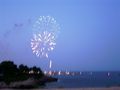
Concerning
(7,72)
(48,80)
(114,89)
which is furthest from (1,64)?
(114,89)

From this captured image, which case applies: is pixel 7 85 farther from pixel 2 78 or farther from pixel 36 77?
pixel 36 77

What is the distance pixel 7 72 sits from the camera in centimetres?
9844

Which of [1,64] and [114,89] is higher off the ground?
[1,64]

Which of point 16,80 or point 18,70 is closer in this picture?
point 16,80

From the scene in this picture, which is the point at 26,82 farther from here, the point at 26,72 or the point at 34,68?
the point at 34,68

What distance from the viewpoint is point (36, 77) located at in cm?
12331

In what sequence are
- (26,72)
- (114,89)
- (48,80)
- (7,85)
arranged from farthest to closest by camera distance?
(48,80) → (26,72) → (7,85) → (114,89)

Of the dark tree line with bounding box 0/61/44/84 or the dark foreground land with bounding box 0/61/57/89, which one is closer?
the dark foreground land with bounding box 0/61/57/89

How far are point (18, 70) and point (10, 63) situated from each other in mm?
5682

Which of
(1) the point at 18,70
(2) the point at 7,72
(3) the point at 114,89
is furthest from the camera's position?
(1) the point at 18,70

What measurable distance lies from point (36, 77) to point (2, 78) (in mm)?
28389

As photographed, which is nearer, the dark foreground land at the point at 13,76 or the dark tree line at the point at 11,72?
the dark foreground land at the point at 13,76

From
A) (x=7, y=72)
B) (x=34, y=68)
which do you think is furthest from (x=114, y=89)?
(x=34, y=68)

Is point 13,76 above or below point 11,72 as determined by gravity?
below
